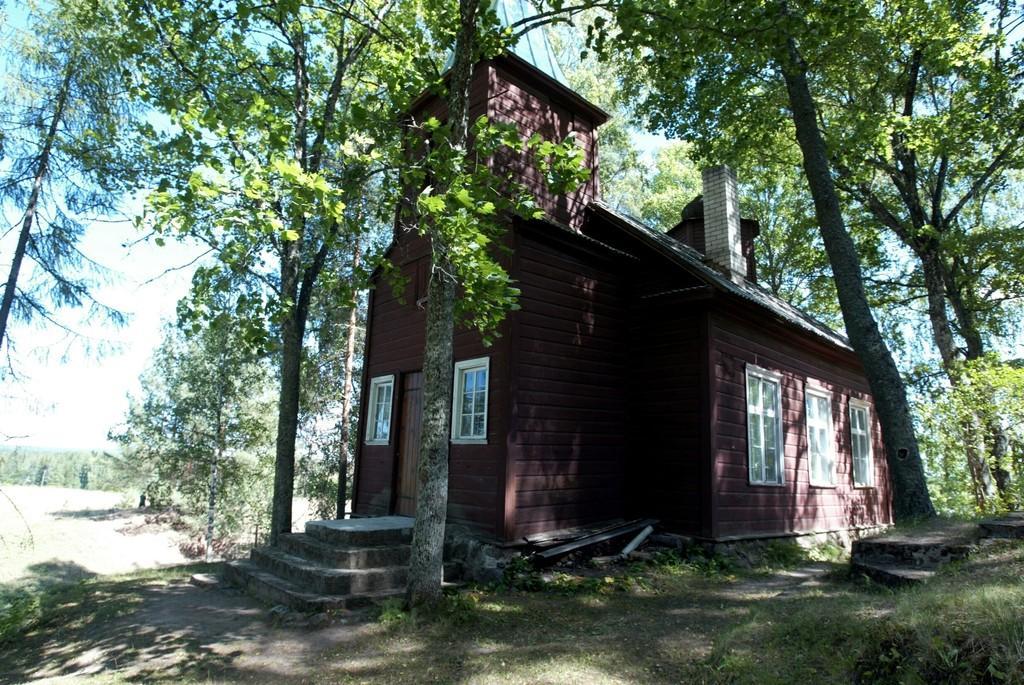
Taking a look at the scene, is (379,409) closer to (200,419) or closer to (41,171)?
(41,171)

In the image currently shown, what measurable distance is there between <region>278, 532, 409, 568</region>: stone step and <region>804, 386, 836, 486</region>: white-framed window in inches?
334

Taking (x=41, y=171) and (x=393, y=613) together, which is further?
(x=41, y=171)

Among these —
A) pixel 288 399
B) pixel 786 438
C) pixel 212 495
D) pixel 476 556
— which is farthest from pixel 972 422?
pixel 212 495

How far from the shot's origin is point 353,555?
716cm

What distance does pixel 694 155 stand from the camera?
13.5 meters

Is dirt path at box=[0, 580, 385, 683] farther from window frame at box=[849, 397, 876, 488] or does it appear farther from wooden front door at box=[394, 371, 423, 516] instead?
window frame at box=[849, 397, 876, 488]

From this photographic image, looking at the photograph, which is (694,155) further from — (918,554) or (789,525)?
(918,554)

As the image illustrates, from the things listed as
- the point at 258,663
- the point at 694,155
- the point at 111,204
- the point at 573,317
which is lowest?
the point at 258,663

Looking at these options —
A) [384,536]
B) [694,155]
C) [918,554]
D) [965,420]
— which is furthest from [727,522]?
[694,155]

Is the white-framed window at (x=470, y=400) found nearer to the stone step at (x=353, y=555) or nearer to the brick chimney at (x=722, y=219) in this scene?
the stone step at (x=353, y=555)

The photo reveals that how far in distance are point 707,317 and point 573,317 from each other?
2144 millimetres

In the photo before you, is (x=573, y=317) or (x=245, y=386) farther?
(x=245, y=386)

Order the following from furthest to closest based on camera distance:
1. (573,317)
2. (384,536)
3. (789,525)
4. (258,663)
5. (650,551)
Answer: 1. (789,525)
2. (573,317)
3. (650,551)
4. (384,536)
5. (258,663)

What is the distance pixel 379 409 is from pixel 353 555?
4.17m
